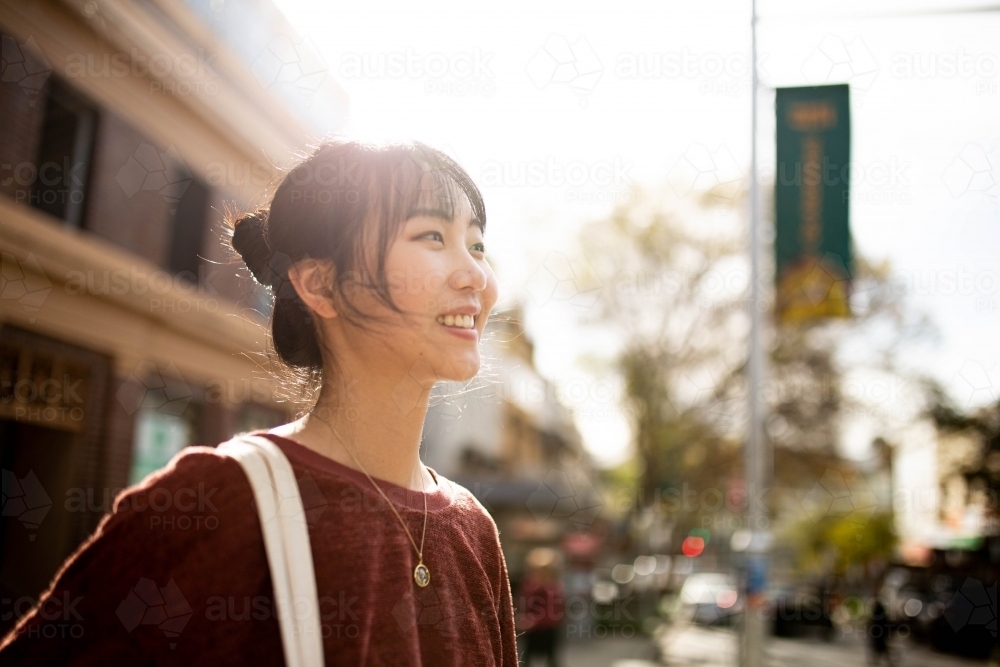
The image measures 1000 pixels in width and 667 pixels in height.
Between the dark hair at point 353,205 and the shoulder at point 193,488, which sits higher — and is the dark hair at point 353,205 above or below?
above

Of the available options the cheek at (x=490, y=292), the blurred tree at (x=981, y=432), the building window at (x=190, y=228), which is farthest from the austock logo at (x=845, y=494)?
the cheek at (x=490, y=292)

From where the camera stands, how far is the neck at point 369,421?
1.50 metres

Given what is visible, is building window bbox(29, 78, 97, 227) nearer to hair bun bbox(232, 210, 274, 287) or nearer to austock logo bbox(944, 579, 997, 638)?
hair bun bbox(232, 210, 274, 287)

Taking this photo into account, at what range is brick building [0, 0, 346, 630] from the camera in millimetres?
8078

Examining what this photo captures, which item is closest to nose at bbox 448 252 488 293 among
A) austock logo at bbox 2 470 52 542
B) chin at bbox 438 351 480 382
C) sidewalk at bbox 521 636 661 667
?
chin at bbox 438 351 480 382

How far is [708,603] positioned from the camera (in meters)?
30.0

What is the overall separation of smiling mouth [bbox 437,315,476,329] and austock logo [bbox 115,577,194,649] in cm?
59

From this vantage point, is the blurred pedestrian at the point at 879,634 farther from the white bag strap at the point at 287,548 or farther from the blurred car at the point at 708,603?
the white bag strap at the point at 287,548

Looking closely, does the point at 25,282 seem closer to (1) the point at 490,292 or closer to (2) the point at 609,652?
(1) the point at 490,292

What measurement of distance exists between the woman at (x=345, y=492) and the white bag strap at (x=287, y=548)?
22mm

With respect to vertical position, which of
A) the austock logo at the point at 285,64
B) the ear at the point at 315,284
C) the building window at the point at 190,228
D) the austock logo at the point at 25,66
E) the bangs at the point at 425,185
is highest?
the austock logo at the point at 285,64

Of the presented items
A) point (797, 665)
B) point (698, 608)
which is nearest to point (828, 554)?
point (698, 608)

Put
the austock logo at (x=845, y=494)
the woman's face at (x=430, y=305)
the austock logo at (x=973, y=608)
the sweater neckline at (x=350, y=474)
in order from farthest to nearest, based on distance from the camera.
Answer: the austock logo at (x=845, y=494), the austock logo at (x=973, y=608), the woman's face at (x=430, y=305), the sweater neckline at (x=350, y=474)

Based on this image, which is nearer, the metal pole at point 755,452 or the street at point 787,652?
the metal pole at point 755,452
